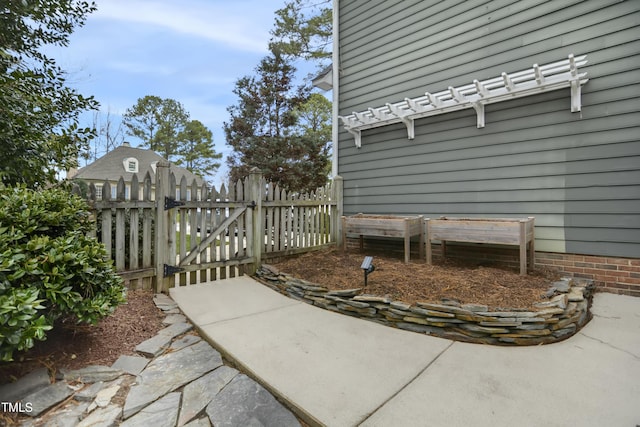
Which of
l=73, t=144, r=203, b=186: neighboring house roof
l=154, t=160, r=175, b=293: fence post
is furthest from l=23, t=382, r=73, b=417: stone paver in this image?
l=73, t=144, r=203, b=186: neighboring house roof

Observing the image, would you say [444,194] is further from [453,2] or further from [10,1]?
[10,1]

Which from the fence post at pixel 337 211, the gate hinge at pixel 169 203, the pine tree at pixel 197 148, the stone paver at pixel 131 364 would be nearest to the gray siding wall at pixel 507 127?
the fence post at pixel 337 211

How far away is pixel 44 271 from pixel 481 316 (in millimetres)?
3039

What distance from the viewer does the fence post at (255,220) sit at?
13.8ft

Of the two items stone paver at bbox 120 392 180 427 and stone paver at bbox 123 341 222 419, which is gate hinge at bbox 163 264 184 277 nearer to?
stone paver at bbox 123 341 222 419

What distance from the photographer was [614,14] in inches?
129

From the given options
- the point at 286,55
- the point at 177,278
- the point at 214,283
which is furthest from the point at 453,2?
the point at 286,55

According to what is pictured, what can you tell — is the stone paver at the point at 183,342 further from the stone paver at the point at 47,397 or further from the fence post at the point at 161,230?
the fence post at the point at 161,230

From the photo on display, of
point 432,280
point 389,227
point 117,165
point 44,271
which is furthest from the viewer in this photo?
point 117,165

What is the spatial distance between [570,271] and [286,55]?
35.0 ft

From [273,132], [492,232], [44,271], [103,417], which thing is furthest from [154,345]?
[273,132]

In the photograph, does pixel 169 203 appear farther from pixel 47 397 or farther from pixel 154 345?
pixel 47 397

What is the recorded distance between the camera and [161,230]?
11.3 ft

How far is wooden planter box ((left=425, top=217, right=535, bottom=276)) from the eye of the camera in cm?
334
